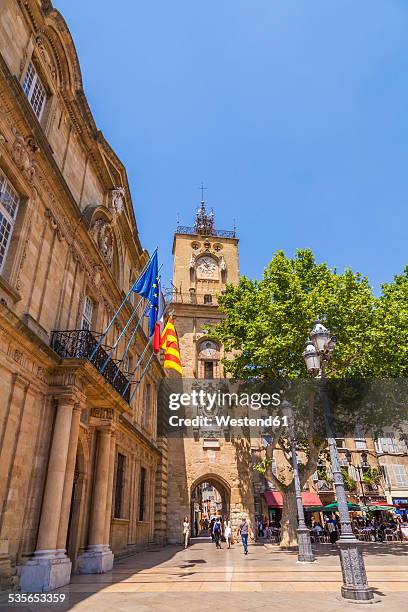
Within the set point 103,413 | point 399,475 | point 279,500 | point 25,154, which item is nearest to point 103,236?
point 25,154

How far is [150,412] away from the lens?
24.2 meters

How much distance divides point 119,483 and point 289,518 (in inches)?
360

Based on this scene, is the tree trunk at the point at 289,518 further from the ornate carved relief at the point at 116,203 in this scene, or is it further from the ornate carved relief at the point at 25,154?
the ornate carved relief at the point at 25,154

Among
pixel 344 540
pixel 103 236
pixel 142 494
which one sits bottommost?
pixel 344 540

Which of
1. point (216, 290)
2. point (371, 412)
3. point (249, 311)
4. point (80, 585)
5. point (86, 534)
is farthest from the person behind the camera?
point (216, 290)

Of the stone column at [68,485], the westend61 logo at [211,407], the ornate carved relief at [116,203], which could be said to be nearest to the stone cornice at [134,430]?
Result: the westend61 logo at [211,407]

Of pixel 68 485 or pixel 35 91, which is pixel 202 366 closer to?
pixel 68 485

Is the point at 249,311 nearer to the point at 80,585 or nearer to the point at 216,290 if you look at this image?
the point at 216,290

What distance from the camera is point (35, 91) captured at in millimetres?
11773

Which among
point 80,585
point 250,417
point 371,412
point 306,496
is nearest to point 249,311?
point 371,412

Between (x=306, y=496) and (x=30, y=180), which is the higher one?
(x=30, y=180)

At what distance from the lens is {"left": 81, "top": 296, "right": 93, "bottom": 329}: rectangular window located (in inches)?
546

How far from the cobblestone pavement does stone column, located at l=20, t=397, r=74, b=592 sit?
0.52 m

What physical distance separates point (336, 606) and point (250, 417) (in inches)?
816
